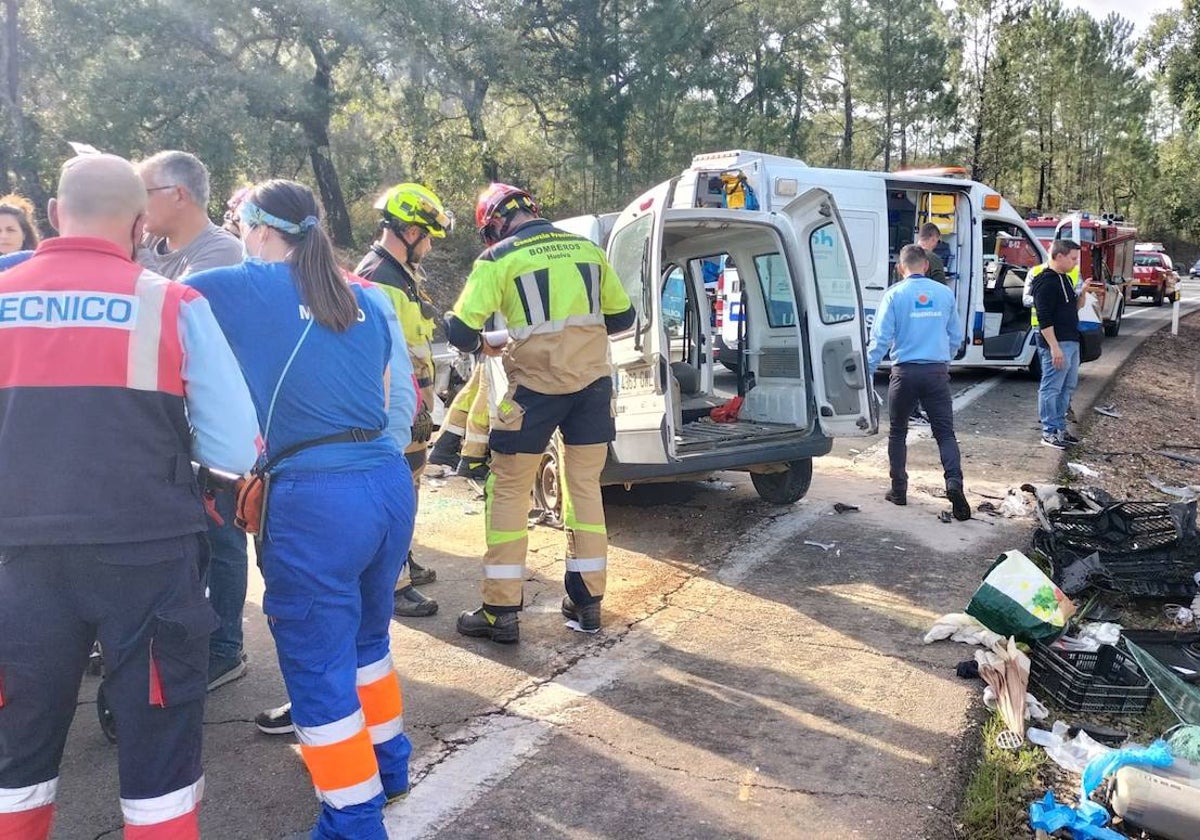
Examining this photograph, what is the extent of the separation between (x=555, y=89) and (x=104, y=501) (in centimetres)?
2723

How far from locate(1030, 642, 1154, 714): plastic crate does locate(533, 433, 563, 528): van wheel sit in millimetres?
3161

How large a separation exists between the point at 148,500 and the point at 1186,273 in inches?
2337

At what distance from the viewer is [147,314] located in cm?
220

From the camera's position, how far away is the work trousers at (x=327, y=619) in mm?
2588

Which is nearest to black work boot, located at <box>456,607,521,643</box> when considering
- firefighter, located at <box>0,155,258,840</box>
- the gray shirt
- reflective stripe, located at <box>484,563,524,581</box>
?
reflective stripe, located at <box>484,563,524,581</box>

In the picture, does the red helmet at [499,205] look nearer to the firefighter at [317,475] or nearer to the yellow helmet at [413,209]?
the yellow helmet at [413,209]

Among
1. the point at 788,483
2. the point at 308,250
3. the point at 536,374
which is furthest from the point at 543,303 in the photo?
the point at 788,483

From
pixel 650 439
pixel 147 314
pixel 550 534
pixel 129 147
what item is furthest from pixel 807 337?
pixel 129 147

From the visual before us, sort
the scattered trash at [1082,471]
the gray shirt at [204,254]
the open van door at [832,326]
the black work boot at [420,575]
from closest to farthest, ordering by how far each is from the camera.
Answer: the gray shirt at [204,254] → the black work boot at [420,575] → the open van door at [832,326] → the scattered trash at [1082,471]

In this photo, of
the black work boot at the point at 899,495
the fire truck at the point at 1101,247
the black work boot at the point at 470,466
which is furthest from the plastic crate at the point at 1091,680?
the fire truck at the point at 1101,247

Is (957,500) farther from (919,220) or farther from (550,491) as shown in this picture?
(919,220)

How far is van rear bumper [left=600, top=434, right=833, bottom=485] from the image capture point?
18.9 feet

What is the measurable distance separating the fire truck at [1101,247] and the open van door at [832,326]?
10.8 meters

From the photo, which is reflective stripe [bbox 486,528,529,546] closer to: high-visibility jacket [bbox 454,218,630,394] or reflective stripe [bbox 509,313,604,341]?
high-visibility jacket [bbox 454,218,630,394]
